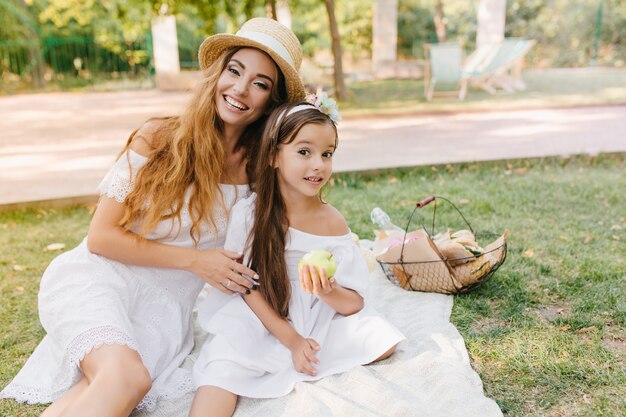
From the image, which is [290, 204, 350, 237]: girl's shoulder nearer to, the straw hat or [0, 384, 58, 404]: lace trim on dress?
the straw hat

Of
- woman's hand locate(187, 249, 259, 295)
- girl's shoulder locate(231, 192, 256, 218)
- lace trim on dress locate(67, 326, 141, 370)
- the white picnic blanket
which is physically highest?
girl's shoulder locate(231, 192, 256, 218)

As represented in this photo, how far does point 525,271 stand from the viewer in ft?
11.8

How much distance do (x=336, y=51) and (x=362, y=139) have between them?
403 cm

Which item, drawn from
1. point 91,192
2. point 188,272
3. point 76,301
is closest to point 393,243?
point 188,272

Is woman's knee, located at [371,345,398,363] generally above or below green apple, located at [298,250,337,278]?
below

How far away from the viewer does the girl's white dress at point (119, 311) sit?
234 cm

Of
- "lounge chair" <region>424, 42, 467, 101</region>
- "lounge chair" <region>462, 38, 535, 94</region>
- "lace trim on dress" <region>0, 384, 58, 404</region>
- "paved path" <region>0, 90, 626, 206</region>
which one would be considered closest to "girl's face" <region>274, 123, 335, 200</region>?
"lace trim on dress" <region>0, 384, 58, 404</region>

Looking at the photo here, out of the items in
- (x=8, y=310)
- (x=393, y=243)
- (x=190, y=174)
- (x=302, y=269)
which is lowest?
(x=8, y=310)

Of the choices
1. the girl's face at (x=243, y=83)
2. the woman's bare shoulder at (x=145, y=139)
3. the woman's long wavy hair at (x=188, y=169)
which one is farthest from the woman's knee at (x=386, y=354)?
the woman's bare shoulder at (x=145, y=139)

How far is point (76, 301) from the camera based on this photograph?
2.41 meters

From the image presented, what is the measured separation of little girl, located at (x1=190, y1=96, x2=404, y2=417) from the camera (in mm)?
2422

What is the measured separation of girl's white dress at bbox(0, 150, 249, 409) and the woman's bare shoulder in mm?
30

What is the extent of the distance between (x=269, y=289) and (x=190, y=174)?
0.62 meters

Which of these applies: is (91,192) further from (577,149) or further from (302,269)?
(577,149)
